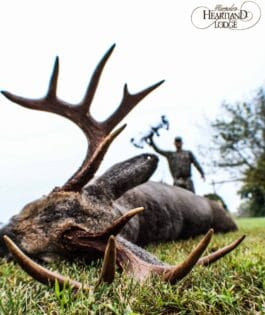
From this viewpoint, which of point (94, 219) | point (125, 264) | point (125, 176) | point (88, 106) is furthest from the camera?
point (88, 106)

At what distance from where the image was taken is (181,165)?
10266mm

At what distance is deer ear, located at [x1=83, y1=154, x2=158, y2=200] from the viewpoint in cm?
365

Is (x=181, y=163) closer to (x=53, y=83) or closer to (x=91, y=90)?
(x=91, y=90)

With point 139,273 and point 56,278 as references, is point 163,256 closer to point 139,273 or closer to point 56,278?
point 139,273

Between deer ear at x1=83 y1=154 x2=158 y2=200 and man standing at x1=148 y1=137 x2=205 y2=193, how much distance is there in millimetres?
6566

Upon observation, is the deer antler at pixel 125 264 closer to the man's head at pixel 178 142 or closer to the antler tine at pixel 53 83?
the antler tine at pixel 53 83

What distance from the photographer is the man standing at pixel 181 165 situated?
10273mm

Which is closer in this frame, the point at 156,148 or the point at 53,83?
the point at 53,83

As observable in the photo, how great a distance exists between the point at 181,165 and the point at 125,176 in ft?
21.8

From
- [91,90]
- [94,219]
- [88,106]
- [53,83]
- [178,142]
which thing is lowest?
[178,142]

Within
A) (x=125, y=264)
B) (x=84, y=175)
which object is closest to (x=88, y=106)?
(x=84, y=175)

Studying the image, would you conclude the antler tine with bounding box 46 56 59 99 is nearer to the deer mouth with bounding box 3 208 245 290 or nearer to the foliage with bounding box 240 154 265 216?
the deer mouth with bounding box 3 208 245 290

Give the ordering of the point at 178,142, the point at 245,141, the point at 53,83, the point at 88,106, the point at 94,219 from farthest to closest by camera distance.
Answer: the point at 245,141 → the point at 178,142 → the point at 88,106 → the point at 53,83 → the point at 94,219

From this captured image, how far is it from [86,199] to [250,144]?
23.6m
